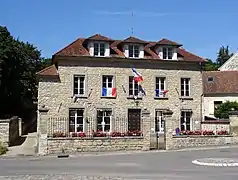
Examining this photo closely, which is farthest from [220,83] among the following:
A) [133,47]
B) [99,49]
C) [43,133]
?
[43,133]

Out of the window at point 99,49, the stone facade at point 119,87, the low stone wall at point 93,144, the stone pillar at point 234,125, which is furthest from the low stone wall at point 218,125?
the window at point 99,49

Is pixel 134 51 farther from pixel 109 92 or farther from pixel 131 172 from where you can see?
pixel 131 172

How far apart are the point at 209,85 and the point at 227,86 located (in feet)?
7.96

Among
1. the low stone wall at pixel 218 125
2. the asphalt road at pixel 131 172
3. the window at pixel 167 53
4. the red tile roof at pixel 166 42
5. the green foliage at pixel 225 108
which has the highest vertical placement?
the red tile roof at pixel 166 42

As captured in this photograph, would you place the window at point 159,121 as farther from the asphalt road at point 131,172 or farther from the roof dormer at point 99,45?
the asphalt road at point 131,172

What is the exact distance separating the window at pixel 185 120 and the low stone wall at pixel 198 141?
1027 cm

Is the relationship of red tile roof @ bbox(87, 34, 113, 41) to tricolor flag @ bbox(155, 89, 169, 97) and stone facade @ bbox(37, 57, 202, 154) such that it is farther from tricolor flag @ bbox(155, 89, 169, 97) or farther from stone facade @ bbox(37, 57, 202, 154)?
tricolor flag @ bbox(155, 89, 169, 97)

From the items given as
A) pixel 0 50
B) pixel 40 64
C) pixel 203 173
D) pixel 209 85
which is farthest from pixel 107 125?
pixel 40 64

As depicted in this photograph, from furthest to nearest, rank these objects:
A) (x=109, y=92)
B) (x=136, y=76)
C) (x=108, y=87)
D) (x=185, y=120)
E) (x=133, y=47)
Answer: (x=185, y=120) < (x=133, y=47) < (x=136, y=76) < (x=108, y=87) < (x=109, y=92)

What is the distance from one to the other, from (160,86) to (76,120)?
860 centimetres

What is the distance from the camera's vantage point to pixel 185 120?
41.2m

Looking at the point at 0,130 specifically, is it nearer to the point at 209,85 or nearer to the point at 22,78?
the point at 22,78

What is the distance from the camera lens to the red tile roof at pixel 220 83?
175ft

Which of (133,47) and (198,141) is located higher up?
(133,47)
